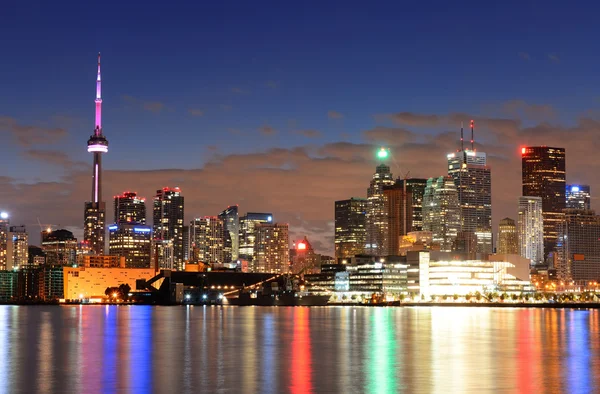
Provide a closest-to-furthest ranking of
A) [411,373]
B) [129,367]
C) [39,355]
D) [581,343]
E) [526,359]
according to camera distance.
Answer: [411,373] → [129,367] → [526,359] → [39,355] → [581,343]

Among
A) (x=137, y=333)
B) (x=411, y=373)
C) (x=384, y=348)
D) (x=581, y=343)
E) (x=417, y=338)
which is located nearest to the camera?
(x=411, y=373)

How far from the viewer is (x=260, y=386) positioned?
4459 cm

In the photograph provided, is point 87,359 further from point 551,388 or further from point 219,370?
point 551,388

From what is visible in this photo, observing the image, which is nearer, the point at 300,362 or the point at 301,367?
the point at 301,367

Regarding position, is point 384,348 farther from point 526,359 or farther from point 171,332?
point 171,332

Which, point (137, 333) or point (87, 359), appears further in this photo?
point (137, 333)

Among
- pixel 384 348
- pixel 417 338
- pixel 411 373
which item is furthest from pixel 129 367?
pixel 417 338

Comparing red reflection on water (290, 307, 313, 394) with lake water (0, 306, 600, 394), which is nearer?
red reflection on water (290, 307, 313, 394)

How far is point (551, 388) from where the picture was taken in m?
43.8

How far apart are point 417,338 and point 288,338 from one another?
12318 mm

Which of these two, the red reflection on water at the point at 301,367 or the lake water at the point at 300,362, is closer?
the red reflection on water at the point at 301,367

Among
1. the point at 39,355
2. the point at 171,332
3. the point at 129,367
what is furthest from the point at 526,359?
the point at 171,332

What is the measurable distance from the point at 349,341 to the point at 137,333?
2650 centimetres

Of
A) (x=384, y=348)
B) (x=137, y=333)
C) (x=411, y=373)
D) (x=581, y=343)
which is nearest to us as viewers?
(x=411, y=373)
